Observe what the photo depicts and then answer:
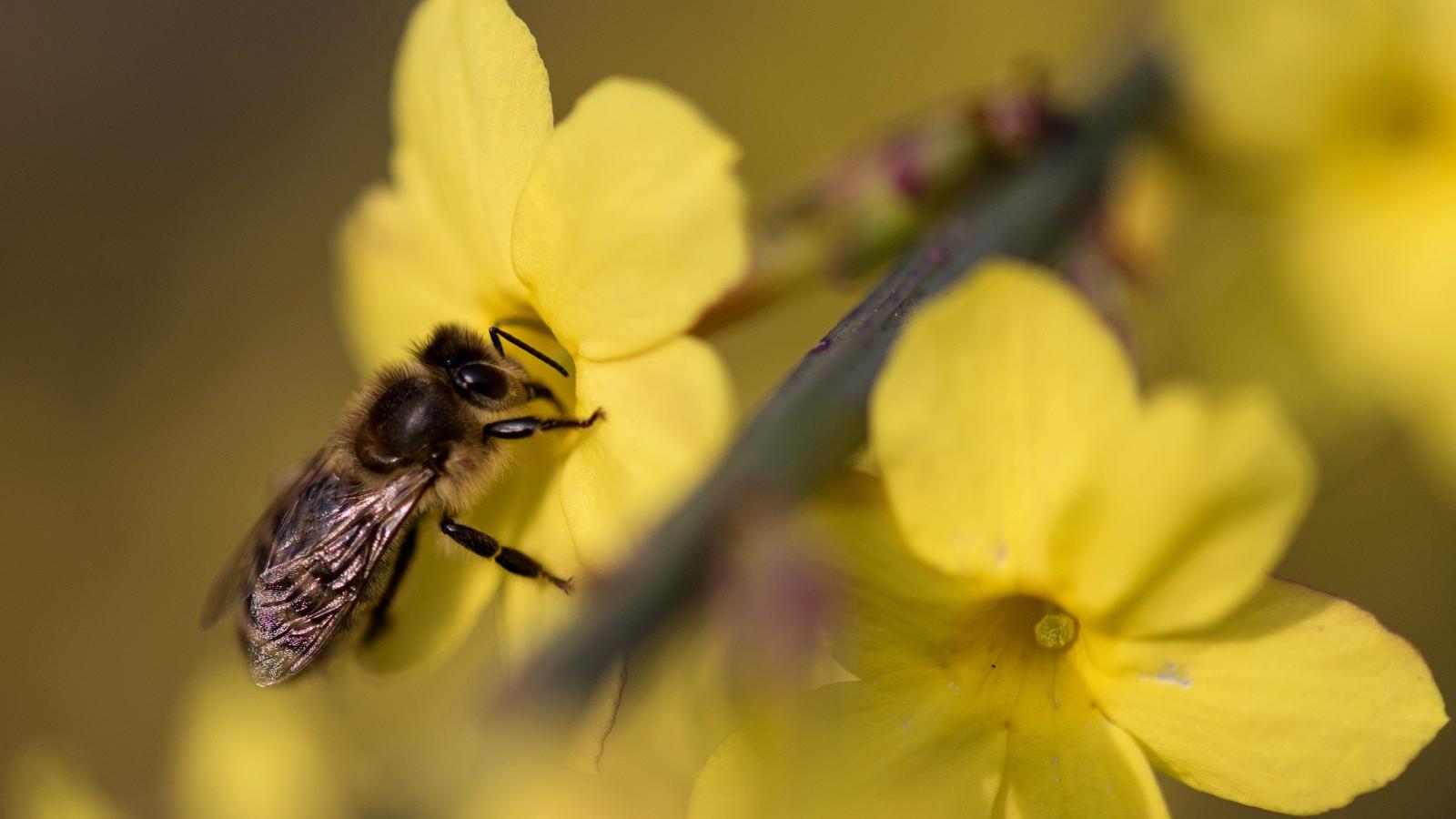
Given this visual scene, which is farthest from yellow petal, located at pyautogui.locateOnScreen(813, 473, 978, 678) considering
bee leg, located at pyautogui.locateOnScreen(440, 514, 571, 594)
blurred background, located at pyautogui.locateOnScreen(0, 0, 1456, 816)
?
blurred background, located at pyautogui.locateOnScreen(0, 0, 1456, 816)

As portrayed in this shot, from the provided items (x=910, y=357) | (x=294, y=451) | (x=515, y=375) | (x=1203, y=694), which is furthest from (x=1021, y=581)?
(x=294, y=451)

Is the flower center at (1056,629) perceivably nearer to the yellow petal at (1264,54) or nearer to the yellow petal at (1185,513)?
the yellow petal at (1185,513)

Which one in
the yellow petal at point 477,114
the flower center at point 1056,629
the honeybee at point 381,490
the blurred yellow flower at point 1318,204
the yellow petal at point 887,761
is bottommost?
the blurred yellow flower at point 1318,204

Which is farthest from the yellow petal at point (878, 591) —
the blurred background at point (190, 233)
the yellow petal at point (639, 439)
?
the blurred background at point (190, 233)

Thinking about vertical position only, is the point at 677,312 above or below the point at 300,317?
above

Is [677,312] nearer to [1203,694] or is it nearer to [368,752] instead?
[1203,694]

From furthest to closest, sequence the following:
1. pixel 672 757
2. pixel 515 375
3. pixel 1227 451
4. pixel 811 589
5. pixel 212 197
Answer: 1. pixel 212 197
2. pixel 672 757
3. pixel 515 375
4. pixel 1227 451
5. pixel 811 589

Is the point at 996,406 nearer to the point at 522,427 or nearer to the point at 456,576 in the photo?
the point at 522,427
